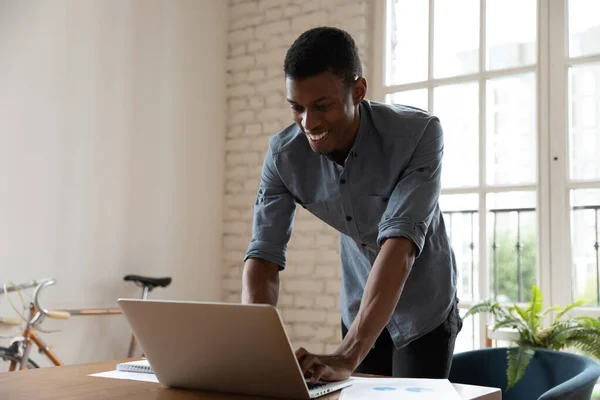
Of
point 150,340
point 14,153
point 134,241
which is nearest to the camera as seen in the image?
point 150,340

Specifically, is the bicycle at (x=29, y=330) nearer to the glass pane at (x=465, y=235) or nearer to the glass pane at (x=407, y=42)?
the glass pane at (x=465, y=235)

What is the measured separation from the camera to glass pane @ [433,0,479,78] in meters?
3.78

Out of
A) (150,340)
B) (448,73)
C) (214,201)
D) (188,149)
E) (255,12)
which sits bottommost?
(150,340)

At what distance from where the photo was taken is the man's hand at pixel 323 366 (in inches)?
46.8

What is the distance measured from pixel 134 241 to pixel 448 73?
5.98 feet

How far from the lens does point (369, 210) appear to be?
5.86ft

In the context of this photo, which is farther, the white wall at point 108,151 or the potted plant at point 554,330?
the white wall at point 108,151

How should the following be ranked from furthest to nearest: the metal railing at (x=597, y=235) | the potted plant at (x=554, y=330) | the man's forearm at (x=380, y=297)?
the metal railing at (x=597, y=235), the potted plant at (x=554, y=330), the man's forearm at (x=380, y=297)

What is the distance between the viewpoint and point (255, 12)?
449 centimetres

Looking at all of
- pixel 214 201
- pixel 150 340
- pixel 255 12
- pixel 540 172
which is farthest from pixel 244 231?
pixel 150 340

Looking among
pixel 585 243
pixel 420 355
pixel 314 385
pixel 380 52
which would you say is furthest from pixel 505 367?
pixel 380 52

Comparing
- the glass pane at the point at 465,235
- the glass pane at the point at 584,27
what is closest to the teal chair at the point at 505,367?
the glass pane at the point at 465,235

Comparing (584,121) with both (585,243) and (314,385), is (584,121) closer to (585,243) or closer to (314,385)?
(585,243)

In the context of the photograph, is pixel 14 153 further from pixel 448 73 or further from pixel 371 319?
pixel 371 319
